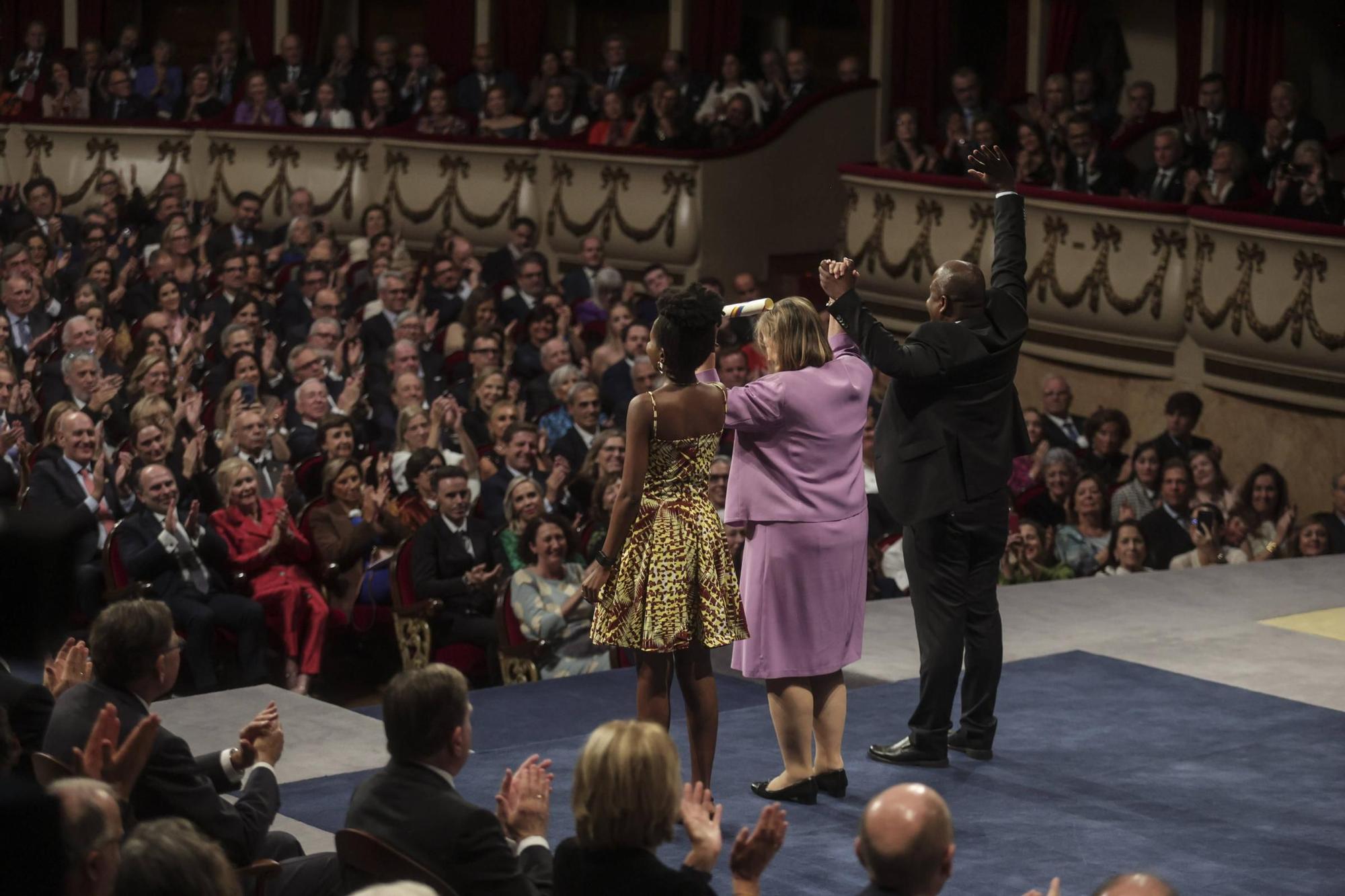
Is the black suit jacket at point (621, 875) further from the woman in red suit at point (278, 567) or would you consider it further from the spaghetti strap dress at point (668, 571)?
the woman in red suit at point (278, 567)

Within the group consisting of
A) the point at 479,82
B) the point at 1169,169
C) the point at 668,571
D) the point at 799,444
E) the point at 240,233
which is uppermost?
the point at 479,82

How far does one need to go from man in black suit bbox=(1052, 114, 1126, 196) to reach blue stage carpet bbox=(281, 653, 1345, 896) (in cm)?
553

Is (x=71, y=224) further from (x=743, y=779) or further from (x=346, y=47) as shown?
(x=743, y=779)

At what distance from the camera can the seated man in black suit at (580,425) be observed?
330 inches

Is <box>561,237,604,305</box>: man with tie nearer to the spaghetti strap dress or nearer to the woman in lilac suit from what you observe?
the woman in lilac suit

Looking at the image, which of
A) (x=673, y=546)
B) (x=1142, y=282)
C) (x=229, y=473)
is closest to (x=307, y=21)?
(x=1142, y=282)

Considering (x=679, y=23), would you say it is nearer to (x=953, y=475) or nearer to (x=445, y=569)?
(x=445, y=569)

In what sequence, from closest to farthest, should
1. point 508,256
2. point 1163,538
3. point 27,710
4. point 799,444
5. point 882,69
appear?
point 27,710, point 799,444, point 1163,538, point 508,256, point 882,69

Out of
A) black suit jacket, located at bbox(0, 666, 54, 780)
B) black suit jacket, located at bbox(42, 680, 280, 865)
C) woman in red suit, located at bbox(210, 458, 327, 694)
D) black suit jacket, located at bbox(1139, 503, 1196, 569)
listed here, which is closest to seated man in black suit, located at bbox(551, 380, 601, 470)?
woman in red suit, located at bbox(210, 458, 327, 694)

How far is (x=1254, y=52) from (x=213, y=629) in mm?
7885

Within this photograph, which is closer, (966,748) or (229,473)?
(966,748)

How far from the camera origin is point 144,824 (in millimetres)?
2719

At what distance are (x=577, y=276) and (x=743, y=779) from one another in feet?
24.7

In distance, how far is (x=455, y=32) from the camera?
53.5ft
